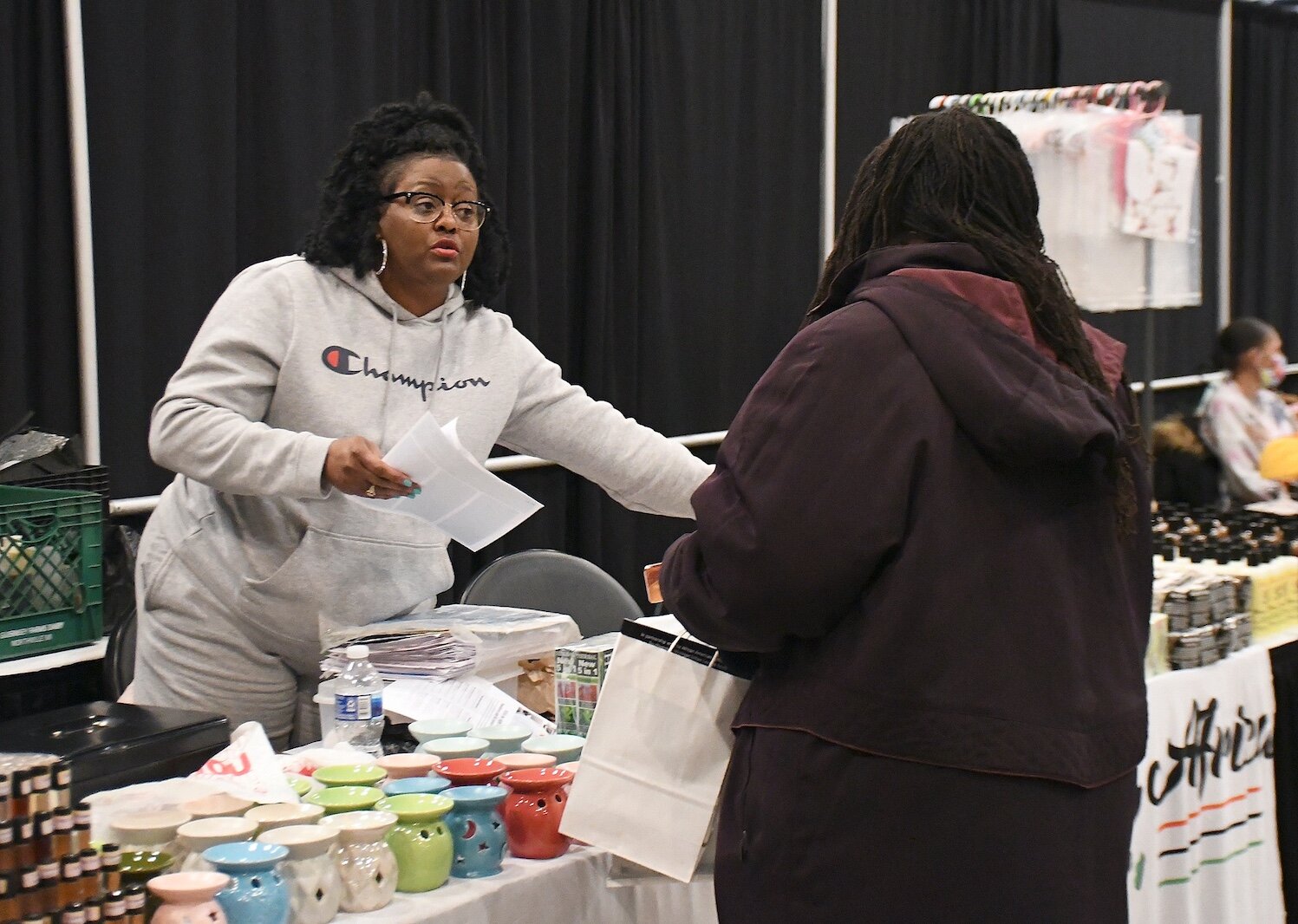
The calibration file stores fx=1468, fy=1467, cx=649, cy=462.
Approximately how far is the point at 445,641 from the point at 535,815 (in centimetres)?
46

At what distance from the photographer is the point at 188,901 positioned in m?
1.32

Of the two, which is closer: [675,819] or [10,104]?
[675,819]

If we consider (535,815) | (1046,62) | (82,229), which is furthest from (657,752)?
(1046,62)

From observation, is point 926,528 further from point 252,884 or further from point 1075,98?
point 1075,98

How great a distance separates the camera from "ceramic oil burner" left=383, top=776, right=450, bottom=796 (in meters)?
1.61

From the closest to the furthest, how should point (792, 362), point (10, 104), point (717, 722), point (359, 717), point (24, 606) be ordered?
point (792, 362) < point (717, 722) < point (359, 717) < point (24, 606) < point (10, 104)

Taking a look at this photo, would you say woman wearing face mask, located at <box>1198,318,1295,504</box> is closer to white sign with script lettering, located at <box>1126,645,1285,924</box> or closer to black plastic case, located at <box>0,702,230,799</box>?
white sign with script lettering, located at <box>1126,645,1285,924</box>

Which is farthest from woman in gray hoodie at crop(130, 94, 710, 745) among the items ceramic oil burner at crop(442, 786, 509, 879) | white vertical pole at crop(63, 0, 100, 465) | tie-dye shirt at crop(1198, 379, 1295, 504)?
tie-dye shirt at crop(1198, 379, 1295, 504)

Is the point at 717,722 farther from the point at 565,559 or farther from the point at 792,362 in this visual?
the point at 565,559

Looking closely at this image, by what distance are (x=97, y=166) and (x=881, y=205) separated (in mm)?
2408

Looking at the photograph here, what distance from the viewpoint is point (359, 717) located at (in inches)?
73.2

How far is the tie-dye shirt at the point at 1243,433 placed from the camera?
587 centimetres

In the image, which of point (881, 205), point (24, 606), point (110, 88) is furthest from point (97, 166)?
point (881, 205)

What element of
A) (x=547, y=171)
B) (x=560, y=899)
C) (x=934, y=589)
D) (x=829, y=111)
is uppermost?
(x=829, y=111)
